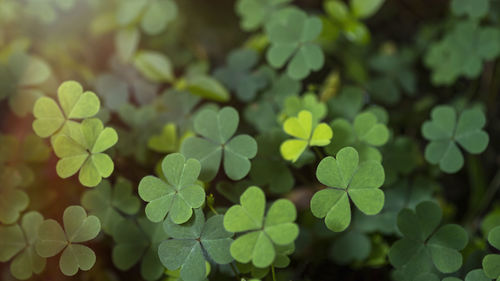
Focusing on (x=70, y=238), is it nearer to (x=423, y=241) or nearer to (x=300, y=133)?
(x=300, y=133)

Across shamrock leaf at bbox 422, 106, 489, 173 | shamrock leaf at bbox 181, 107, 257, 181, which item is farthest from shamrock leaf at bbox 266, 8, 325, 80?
shamrock leaf at bbox 422, 106, 489, 173

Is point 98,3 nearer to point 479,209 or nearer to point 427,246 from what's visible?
point 427,246

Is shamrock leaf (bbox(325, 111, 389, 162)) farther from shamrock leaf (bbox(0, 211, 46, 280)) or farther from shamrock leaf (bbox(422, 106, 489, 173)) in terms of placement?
shamrock leaf (bbox(0, 211, 46, 280))

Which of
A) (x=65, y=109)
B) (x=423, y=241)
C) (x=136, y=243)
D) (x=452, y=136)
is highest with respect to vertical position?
(x=65, y=109)

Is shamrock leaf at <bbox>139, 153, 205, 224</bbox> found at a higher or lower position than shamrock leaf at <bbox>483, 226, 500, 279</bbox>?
higher

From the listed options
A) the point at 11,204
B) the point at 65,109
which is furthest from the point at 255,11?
the point at 11,204

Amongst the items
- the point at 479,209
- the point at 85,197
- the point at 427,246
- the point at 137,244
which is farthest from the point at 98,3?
the point at 479,209
